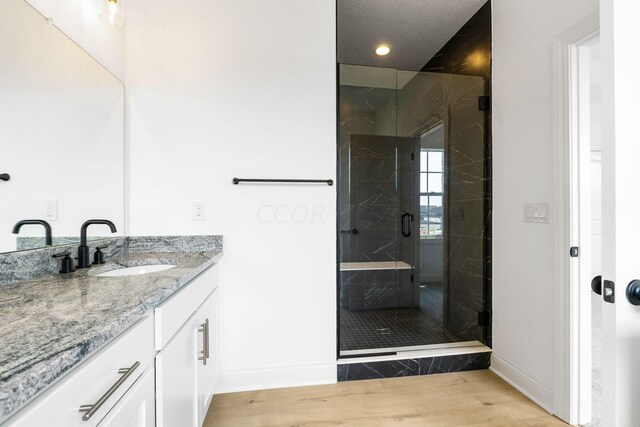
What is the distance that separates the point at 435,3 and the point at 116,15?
7.03ft

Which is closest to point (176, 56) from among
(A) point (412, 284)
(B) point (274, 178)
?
(B) point (274, 178)

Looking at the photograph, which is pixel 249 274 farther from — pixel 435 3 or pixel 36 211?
pixel 435 3

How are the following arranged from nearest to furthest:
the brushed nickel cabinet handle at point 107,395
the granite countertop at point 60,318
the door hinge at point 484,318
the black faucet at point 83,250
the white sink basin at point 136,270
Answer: the granite countertop at point 60,318 < the brushed nickel cabinet handle at point 107,395 < the black faucet at point 83,250 < the white sink basin at point 136,270 < the door hinge at point 484,318

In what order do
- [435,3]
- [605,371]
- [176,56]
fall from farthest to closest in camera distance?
[435,3] < [176,56] < [605,371]

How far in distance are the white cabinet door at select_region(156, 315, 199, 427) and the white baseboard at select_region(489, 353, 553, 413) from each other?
6.19 feet

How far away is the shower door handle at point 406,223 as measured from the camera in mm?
2956

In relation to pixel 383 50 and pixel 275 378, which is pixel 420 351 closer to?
pixel 275 378

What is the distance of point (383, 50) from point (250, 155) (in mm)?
1815

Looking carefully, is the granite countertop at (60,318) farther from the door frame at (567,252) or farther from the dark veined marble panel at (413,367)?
the door frame at (567,252)

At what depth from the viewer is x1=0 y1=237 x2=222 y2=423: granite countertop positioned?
18.8 inches

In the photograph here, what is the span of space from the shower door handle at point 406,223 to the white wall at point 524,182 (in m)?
0.89

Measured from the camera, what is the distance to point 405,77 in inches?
114

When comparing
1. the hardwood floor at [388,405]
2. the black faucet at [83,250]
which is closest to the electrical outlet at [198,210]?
the black faucet at [83,250]

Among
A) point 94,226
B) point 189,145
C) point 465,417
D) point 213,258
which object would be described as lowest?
point 465,417
